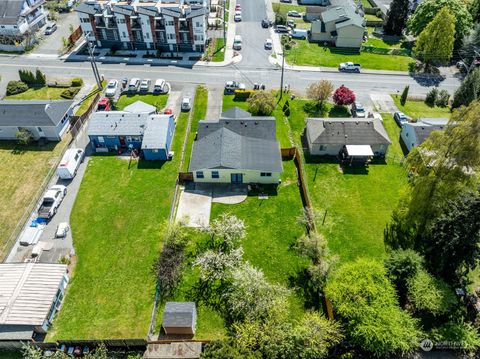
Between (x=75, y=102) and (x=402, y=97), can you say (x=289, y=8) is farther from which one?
(x=75, y=102)

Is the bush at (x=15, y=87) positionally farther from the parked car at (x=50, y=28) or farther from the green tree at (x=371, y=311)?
the green tree at (x=371, y=311)

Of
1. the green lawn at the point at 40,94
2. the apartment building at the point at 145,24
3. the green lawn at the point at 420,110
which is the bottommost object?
the green lawn at the point at 420,110

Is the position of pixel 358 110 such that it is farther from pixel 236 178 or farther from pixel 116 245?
pixel 116 245

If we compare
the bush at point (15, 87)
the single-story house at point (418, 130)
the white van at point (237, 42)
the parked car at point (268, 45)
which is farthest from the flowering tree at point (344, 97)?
the bush at point (15, 87)

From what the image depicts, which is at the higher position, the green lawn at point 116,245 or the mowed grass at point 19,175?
the mowed grass at point 19,175

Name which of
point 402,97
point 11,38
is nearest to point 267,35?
point 402,97

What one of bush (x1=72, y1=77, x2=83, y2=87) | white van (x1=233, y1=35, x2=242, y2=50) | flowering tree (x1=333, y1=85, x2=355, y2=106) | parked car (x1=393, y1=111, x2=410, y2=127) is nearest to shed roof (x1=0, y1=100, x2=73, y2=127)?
bush (x1=72, y1=77, x2=83, y2=87)
